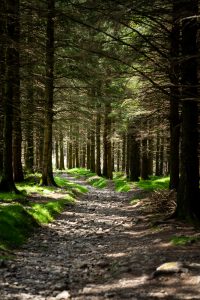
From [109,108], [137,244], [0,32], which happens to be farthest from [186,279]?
[109,108]

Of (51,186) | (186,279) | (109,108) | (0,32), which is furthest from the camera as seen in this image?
(109,108)

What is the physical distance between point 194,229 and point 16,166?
12552 mm

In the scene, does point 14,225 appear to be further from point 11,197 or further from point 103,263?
point 11,197

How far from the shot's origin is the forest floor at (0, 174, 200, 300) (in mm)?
5758

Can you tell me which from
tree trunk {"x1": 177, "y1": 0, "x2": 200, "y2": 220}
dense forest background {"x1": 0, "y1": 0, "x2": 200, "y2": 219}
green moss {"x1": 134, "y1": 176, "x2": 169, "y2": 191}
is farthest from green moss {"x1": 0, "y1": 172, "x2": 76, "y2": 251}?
green moss {"x1": 134, "y1": 176, "x2": 169, "y2": 191}

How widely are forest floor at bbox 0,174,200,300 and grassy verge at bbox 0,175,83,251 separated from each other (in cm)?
32

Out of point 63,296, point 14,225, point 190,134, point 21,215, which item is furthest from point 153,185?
point 63,296

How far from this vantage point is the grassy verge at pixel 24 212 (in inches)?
367

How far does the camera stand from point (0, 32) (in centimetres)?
1452

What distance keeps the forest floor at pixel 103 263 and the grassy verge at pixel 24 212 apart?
1.05 feet

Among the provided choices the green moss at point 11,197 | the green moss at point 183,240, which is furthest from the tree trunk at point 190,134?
the green moss at point 11,197

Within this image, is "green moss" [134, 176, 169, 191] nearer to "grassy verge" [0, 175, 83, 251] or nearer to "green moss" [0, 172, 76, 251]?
"grassy verge" [0, 175, 83, 251]

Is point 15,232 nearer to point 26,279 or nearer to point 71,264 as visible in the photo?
point 71,264

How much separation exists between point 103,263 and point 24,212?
15.3ft
